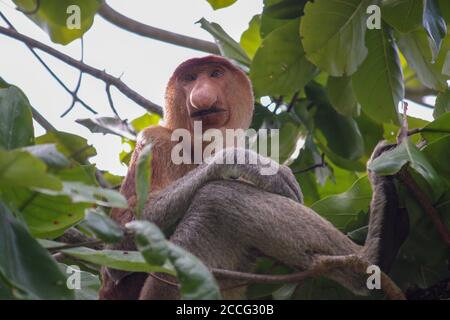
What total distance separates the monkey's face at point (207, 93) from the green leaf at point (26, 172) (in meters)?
2.86

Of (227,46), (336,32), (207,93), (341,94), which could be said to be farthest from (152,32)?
(336,32)

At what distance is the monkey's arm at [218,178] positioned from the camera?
435 centimetres

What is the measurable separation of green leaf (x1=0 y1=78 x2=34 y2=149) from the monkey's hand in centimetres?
138

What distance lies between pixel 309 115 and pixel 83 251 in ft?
9.93

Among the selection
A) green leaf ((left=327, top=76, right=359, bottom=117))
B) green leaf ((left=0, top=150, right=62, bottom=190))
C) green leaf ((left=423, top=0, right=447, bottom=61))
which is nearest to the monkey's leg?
green leaf ((left=423, top=0, right=447, bottom=61))

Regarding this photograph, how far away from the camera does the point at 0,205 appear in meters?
2.60

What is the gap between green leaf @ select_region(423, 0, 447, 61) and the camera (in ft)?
13.2

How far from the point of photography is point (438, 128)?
397 centimetres

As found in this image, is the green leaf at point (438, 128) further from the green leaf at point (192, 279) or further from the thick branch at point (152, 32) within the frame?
the thick branch at point (152, 32)

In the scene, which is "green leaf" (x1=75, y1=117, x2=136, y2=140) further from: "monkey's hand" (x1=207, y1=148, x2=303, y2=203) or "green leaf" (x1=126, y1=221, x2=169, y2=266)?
"green leaf" (x1=126, y1=221, x2=169, y2=266)

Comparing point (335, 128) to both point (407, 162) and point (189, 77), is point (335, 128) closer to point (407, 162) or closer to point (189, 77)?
point (189, 77)

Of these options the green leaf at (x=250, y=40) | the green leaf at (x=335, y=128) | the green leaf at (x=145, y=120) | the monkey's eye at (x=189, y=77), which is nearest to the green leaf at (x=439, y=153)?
the green leaf at (x=335, y=128)
